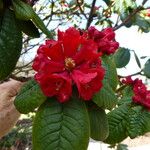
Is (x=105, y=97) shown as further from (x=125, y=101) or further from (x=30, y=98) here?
(x=125, y=101)

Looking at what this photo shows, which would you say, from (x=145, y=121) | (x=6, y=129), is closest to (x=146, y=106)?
(x=145, y=121)

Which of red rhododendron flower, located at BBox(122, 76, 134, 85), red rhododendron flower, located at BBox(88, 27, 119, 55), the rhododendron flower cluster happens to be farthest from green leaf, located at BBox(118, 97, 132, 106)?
red rhododendron flower, located at BBox(88, 27, 119, 55)

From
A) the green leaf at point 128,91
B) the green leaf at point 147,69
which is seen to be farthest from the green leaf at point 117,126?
the green leaf at point 147,69

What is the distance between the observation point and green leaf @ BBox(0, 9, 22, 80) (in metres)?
0.97

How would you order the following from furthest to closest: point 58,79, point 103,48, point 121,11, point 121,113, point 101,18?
point 101,18 → point 121,11 → point 121,113 → point 103,48 → point 58,79

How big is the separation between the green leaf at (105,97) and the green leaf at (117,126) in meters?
0.31

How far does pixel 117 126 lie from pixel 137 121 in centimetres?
6

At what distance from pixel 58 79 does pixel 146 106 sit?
1.88 feet

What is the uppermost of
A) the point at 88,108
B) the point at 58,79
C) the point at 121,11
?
the point at 58,79

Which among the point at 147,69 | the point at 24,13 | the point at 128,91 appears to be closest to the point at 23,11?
the point at 24,13

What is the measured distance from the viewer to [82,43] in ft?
3.08

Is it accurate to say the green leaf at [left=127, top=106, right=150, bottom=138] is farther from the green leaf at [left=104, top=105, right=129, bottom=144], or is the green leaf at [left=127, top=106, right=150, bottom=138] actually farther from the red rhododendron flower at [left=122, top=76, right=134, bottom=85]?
the red rhododendron flower at [left=122, top=76, right=134, bottom=85]

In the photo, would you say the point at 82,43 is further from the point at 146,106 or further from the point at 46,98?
the point at 146,106

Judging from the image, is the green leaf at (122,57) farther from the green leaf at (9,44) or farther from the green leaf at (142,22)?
the green leaf at (9,44)
